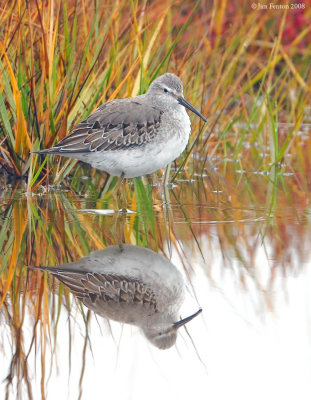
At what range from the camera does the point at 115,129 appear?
6266 mm

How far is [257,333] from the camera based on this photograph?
3.60m

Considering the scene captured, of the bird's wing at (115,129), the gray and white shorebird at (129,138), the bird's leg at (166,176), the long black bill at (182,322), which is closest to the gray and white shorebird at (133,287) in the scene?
the long black bill at (182,322)

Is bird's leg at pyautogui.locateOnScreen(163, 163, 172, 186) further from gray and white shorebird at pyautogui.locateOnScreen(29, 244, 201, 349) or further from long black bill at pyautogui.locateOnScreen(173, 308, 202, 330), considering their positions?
long black bill at pyautogui.locateOnScreen(173, 308, 202, 330)

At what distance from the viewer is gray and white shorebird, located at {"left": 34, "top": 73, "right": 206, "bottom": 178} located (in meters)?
6.13

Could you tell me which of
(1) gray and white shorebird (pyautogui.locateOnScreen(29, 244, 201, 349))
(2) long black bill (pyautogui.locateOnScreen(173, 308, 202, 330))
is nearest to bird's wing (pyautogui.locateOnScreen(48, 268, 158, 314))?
(1) gray and white shorebird (pyautogui.locateOnScreen(29, 244, 201, 349))

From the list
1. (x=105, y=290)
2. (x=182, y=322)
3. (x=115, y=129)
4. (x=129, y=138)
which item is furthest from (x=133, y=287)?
(x=115, y=129)

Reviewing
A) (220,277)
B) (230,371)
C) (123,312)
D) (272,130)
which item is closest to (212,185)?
(272,130)

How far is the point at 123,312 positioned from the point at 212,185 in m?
3.62

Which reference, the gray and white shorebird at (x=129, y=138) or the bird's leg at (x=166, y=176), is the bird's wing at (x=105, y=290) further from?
the bird's leg at (x=166, y=176)

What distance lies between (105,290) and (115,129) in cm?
234

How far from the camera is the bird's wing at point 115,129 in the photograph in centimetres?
616

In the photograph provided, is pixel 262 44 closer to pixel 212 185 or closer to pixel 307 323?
pixel 212 185

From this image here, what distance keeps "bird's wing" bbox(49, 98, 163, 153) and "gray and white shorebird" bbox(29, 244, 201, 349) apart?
1.38 m

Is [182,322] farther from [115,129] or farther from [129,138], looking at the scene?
[115,129]
